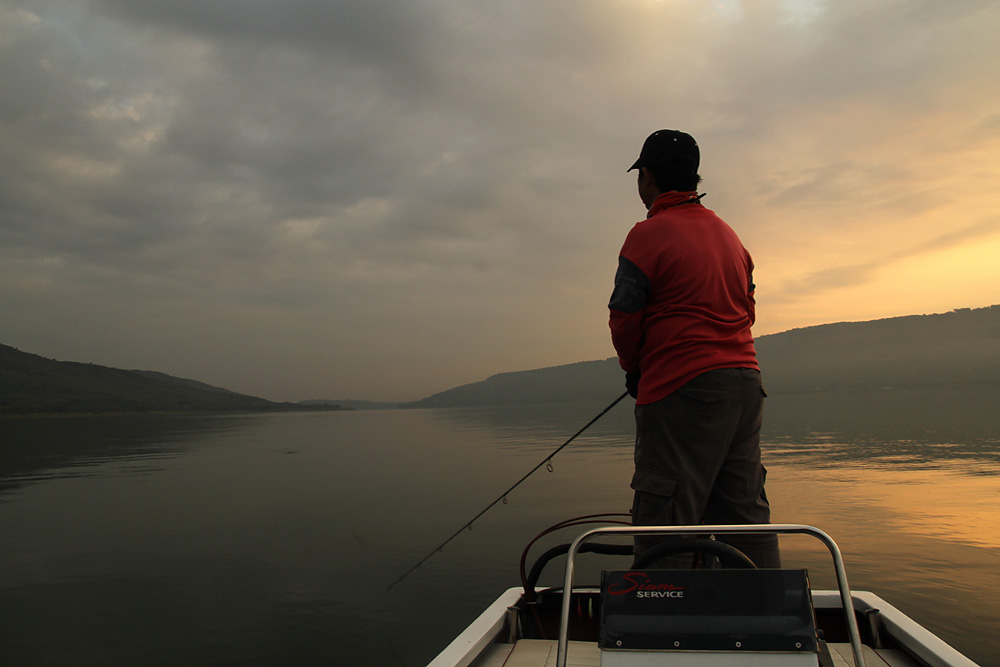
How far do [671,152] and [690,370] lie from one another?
41.7 inches

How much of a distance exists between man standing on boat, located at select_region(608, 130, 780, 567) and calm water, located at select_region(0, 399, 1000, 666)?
8.86ft

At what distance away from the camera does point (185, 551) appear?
724 cm

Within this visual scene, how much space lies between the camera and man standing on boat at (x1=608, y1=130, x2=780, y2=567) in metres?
2.32

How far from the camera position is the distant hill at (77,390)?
91.3m

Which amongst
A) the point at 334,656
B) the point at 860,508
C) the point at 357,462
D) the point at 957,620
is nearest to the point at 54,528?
the point at 334,656

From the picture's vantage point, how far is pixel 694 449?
2324mm

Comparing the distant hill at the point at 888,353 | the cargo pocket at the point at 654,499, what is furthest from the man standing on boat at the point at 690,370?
the distant hill at the point at 888,353

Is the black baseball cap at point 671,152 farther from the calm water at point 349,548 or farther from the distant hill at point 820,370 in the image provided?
the distant hill at point 820,370

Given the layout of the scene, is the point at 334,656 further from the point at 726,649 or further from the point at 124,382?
the point at 124,382

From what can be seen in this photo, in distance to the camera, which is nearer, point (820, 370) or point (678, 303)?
point (678, 303)

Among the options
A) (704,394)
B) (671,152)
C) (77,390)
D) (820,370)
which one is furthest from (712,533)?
(820,370)

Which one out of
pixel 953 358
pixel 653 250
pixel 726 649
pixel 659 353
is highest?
pixel 953 358

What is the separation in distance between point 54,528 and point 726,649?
10419 millimetres

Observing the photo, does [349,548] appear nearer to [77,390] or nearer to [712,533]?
[712,533]
